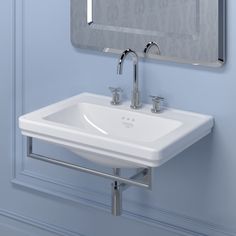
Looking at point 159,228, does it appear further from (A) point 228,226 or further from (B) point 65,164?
(B) point 65,164

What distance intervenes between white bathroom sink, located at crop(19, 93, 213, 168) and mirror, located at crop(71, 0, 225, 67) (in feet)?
0.68

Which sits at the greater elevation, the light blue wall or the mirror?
the mirror

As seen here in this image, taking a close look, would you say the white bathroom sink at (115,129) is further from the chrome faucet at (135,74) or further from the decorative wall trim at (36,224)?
the decorative wall trim at (36,224)

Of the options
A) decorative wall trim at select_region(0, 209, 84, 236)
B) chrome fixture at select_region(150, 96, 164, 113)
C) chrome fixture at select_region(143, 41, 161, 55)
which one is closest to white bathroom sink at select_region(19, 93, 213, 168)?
chrome fixture at select_region(150, 96, 164, 113)

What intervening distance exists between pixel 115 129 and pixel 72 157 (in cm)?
38

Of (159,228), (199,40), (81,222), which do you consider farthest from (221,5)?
(81,222)

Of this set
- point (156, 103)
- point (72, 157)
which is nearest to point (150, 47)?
point (156, 103)

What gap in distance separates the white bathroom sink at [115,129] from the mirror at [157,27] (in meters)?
0.21

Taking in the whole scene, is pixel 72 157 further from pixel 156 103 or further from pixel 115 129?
pixel 156 103

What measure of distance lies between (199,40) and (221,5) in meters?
0.14

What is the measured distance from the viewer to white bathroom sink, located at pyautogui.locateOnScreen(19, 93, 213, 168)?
228cm

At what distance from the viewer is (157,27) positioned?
2.56 meters

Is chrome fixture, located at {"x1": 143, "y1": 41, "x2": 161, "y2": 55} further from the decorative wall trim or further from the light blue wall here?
the decorative wall trim

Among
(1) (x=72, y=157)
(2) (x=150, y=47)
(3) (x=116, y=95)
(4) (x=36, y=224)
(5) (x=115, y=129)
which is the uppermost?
(2) (x=150, y=47)
